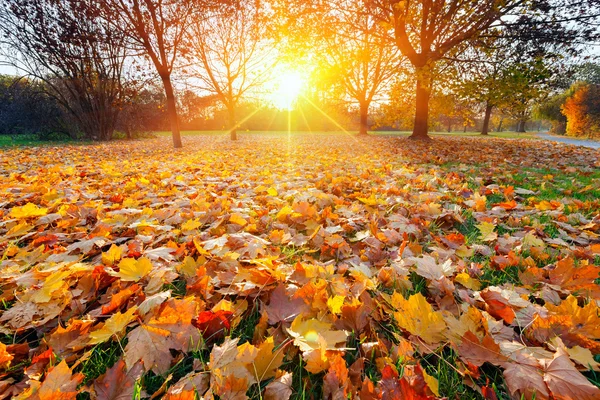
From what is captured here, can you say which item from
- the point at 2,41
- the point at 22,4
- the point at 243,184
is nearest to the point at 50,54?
the point at 2,41

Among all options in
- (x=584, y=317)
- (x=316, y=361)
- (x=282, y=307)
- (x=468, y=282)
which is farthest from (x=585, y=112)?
(x=316, y=361)

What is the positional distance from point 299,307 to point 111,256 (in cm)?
103

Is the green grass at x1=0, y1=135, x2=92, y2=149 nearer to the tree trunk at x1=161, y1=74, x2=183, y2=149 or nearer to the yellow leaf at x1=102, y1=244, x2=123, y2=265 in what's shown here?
the tree trunk at x1=161, y1=74, x2=183, y2=149

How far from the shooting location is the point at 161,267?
1.37 m

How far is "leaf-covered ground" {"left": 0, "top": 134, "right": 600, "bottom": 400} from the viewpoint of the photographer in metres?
0.79

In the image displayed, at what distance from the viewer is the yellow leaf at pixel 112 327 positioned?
0.91 meters

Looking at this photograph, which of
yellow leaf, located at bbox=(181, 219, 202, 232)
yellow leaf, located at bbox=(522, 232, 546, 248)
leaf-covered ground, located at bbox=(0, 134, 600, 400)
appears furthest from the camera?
yellow leaf, located at bbox=(181, 219, 202, 232)

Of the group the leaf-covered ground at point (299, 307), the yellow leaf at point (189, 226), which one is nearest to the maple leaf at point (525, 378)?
the leaf-covered ground at point (299, 307)

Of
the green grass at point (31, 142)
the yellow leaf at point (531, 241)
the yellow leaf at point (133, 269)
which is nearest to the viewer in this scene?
the yellow leaf at point (133, 269)

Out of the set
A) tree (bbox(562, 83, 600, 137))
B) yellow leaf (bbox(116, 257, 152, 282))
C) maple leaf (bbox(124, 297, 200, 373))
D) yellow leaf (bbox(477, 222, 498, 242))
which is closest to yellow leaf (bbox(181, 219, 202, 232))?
yellow leaf (bbox(116, 257, 152, 282))

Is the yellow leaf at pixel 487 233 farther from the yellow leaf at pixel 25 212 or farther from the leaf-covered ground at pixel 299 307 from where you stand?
the yellow leaf at pixel 25 212

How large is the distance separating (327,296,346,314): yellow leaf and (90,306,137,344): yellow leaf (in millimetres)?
695

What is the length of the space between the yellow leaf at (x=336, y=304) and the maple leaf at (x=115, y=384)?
63 cm

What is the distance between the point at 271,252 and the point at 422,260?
0.80m
